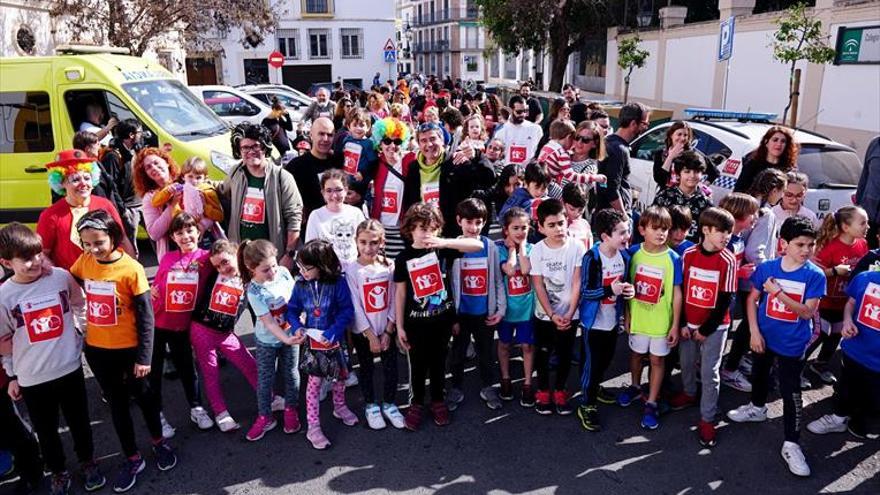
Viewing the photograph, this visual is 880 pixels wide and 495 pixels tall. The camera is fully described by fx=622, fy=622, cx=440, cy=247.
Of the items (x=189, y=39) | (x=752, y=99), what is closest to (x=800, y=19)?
(x=752, y=99)

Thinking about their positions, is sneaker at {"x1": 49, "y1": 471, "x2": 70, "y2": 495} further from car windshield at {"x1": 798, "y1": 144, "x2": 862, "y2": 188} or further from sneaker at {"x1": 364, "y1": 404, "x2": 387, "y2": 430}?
car windshield at {"x1": 798, "y1": 144, "x2": 862, "y2": 188}

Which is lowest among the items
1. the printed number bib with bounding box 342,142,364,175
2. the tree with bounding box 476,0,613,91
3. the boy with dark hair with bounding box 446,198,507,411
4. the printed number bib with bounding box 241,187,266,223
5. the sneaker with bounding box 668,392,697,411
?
the sneaker with bounding box 668,392,697,411

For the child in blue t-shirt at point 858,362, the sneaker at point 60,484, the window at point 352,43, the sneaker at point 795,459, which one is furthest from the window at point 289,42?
the sneaker at point 795,459

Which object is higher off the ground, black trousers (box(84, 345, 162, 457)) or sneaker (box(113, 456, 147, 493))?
black trousers (box(84, 345, 162, 457))

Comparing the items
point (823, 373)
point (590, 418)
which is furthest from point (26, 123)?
point (823, 373)

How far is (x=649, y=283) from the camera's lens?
13.0 feet

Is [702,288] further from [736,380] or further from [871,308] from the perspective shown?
[736,380]

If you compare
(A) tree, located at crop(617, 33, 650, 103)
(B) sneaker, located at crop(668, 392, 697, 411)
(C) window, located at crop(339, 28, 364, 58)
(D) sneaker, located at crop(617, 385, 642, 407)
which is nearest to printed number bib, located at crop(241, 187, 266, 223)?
(D) sneaker, located at crop(617, 385, 642, 407)

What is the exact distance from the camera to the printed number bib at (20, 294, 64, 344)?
3262 millimetres

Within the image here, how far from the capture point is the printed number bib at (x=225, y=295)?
156 inches

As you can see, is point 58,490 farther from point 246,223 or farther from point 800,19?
point 800,19

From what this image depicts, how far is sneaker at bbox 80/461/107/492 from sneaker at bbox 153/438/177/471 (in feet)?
0.99

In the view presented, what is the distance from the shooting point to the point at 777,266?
3744 millimetres

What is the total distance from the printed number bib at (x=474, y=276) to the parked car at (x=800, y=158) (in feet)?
10.5
